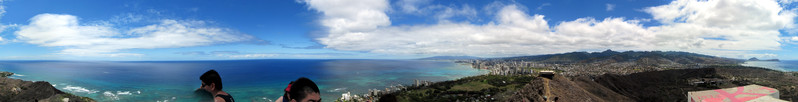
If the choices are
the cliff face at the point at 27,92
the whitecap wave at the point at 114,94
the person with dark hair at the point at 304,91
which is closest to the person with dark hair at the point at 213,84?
the person with dark hair at the point at 304,91

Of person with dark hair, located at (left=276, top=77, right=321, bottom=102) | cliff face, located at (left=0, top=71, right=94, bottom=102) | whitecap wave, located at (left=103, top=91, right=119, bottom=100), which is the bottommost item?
whitecap wave, located at (left=103, top=91, right=119, bottom=100)

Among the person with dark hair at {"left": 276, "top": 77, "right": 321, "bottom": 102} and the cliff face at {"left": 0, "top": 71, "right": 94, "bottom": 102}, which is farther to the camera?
the cliff face at {"left": 0, "top": 71, "right": 94, "bottom": 102}

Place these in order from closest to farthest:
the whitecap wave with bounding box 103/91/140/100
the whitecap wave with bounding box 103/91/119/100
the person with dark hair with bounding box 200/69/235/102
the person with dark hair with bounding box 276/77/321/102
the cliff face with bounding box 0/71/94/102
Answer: the person with dark hair with bounding box 276/77/321/102 < the person with dark hair with bounding box 200/69/235/102 < the cliff face with bounding box 0/71/94/102 < the whitecap wave with bounding box 103/91/119/100 < the whitecap wave with bounding box 103/91/140/100

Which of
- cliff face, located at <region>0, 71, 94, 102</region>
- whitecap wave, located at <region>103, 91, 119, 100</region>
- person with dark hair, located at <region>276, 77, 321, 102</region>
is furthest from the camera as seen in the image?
whitecap wave, located at <region>103, 91, 119, 100</region>

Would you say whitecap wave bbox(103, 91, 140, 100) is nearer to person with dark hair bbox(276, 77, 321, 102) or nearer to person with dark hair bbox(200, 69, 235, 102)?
person with dark hair bbox(200, 69, 235, 102)

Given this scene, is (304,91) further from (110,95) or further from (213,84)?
(110,95)

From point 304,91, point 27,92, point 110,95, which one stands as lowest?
point 110,95

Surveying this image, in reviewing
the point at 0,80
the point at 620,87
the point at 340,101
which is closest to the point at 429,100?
the point at 340,101

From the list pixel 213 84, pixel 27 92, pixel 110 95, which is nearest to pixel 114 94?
pixel 110 95

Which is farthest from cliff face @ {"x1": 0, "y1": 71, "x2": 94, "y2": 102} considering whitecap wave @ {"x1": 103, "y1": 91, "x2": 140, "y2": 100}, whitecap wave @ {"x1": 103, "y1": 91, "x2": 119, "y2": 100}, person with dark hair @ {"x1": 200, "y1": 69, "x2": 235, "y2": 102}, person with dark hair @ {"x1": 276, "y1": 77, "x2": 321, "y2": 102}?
person with dark hair @ {"x1": 276, "y1": 77, "x2": 321, "y2": 102}

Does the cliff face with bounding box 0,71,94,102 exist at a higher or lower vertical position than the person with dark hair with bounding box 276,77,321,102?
lower
